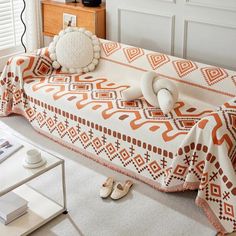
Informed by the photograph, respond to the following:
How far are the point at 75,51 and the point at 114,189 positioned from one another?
1273mm

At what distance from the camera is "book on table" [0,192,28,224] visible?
2.45 meters

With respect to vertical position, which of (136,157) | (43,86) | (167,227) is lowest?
(167,227)

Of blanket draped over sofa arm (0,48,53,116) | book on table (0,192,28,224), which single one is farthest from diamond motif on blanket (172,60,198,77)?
book on table (0,192,28,224)

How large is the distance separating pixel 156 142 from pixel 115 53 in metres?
1.10

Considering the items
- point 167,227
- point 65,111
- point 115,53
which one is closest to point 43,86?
point 65,111

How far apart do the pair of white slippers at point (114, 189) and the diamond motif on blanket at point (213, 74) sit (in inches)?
33.3

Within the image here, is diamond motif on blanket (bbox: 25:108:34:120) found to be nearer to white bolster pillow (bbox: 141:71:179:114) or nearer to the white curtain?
white bolster pillow (bbox: 141:71:179:114)

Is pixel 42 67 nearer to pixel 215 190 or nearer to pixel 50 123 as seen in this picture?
pixel 50 123

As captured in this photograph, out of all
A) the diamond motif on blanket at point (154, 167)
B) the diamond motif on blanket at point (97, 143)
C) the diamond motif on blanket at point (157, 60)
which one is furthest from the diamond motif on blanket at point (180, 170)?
the diamond motif on blanket at point (157, 60)

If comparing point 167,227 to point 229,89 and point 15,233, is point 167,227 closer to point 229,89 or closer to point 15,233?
point 15,233

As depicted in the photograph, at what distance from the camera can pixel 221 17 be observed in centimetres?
337

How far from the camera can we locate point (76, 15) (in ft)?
13.7

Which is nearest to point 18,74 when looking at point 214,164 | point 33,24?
point 33,24

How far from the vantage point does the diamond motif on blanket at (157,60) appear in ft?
11.0
